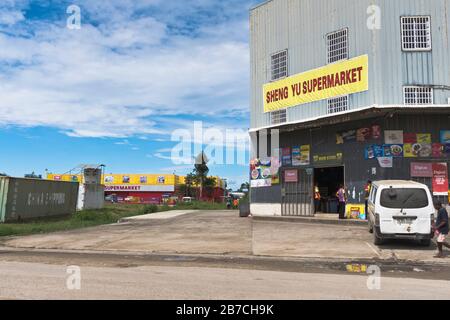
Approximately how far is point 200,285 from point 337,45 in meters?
17.0

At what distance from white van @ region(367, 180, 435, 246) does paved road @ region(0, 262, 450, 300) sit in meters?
4.45

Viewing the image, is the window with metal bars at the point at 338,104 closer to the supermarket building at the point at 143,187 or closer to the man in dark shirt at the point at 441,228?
the man in dark shirt at the point at 441,228

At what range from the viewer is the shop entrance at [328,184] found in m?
24.2

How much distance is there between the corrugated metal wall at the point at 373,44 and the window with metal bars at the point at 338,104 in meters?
0.29

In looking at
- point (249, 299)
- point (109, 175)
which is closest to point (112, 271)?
point (249, 299)

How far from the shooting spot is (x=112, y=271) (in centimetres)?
978

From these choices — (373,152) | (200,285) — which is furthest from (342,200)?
(200,285)

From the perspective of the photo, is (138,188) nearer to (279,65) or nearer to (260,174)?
(260,174)

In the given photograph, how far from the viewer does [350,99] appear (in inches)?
819

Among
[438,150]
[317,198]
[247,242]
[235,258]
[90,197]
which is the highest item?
[438,150]

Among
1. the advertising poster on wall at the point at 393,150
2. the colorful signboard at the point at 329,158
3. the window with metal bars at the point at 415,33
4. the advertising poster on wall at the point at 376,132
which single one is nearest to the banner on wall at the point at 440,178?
the advertising poster on wall at the point at 393,150

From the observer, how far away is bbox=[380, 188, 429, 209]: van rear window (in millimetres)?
13156
